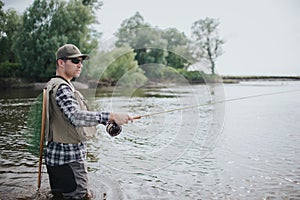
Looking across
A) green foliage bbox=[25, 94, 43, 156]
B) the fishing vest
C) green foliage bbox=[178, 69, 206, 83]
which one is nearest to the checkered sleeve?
the fishing vest

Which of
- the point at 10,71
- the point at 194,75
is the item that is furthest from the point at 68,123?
the point at 10,71

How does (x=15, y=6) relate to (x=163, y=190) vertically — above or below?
above

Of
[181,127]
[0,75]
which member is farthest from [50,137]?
[0,75]

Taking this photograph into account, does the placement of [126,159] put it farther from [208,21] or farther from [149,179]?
[208,21]

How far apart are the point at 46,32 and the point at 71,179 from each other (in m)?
38.1

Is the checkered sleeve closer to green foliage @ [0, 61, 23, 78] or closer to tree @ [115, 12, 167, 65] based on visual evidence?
tree @ [115, 12, 167, 65]

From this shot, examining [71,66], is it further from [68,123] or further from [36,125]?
[36,125]

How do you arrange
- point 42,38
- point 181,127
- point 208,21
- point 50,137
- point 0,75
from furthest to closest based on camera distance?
point 208,21, point 0,75, point 42,38, point 181,127, point 50,137

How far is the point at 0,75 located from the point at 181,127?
37751 millimetres

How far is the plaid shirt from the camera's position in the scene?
11.6 ft

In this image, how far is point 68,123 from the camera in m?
3.75

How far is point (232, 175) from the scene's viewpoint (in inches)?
241

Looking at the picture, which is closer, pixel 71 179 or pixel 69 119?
pixel 69 119

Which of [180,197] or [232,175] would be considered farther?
[232,175]
